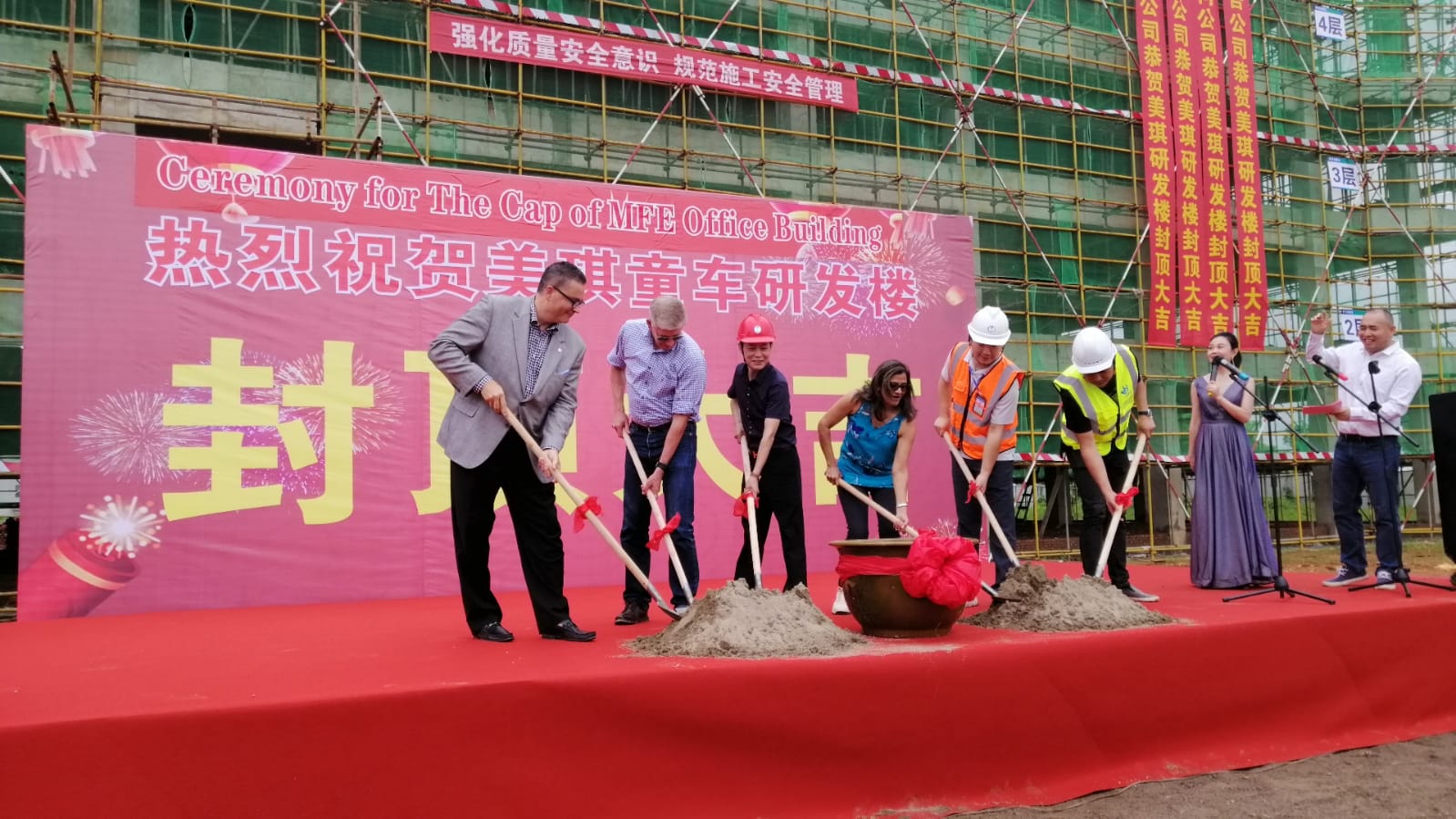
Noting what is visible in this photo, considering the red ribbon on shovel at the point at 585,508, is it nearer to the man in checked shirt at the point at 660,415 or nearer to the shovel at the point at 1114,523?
the man in checked shirt at the point at 660,415

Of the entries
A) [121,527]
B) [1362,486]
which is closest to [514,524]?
[121,527]

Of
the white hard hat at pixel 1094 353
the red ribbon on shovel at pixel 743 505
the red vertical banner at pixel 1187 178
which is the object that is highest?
the red vertical banner at pixel 1187 178

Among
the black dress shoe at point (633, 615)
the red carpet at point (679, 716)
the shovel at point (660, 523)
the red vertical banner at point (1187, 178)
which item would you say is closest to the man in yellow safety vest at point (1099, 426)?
the red carpet at point (679, 716)

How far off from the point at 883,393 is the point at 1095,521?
1.10 metres

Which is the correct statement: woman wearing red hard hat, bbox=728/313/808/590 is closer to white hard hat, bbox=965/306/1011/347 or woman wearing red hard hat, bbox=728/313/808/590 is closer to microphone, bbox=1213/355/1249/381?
white hard hat, bbox=965/306/1011/347

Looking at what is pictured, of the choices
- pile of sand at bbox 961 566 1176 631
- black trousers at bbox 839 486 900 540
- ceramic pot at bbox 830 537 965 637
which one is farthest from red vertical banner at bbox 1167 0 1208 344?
ceramic pot at bbox 830 537 965 637

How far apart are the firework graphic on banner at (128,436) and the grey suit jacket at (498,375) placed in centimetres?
236

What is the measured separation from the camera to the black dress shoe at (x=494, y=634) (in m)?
2.88

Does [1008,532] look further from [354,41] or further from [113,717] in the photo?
[354,41]

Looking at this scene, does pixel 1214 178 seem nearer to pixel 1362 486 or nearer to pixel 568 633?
pixel 1362 486

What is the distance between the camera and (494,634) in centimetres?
291

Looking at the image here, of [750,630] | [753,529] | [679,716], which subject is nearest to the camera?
[679,716]

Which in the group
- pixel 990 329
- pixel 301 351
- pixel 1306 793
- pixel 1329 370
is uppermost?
pixel 301 351

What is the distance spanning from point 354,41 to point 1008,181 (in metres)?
6.34
